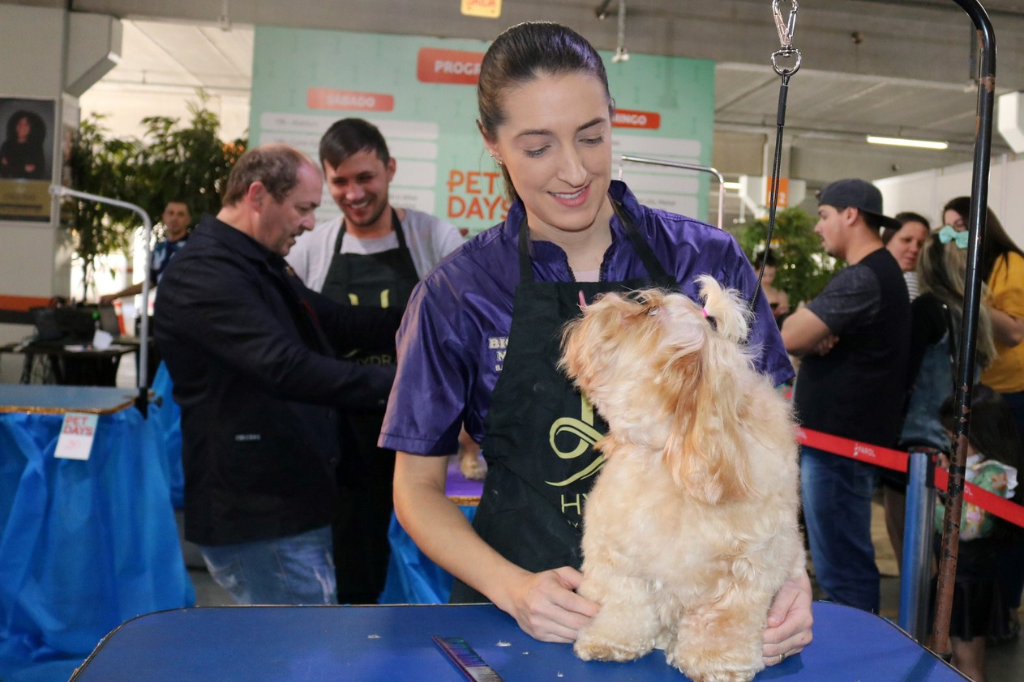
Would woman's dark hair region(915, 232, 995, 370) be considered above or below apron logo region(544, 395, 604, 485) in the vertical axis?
above

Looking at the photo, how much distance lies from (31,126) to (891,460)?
27.6 ft

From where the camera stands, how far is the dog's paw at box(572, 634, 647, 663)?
1.31 metres

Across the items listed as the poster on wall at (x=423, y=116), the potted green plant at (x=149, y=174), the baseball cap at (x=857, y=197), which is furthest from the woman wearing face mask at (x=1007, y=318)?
the potted green plant at (x=149, y=174)

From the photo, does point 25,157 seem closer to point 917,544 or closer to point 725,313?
point 917,544

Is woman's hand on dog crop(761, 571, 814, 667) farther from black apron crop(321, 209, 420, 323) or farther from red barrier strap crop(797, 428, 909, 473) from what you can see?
black apron crop(321, 209, 420, 323)

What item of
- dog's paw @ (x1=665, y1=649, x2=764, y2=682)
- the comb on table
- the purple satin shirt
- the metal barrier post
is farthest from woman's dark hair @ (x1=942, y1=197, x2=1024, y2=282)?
the comb on table

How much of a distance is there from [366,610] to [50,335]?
7263 mm

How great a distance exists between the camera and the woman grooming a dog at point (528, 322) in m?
1.52

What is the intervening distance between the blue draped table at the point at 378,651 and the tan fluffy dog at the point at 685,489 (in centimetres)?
9

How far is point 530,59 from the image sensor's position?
1.53 m

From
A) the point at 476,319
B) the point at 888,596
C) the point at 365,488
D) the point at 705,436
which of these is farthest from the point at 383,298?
the point at 888,596

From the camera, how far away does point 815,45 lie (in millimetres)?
8977

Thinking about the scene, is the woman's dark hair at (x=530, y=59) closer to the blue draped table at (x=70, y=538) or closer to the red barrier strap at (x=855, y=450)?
the red barrier strap at (x=855, y=450)

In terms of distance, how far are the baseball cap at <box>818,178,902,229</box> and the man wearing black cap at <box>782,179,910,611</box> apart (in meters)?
0.22
